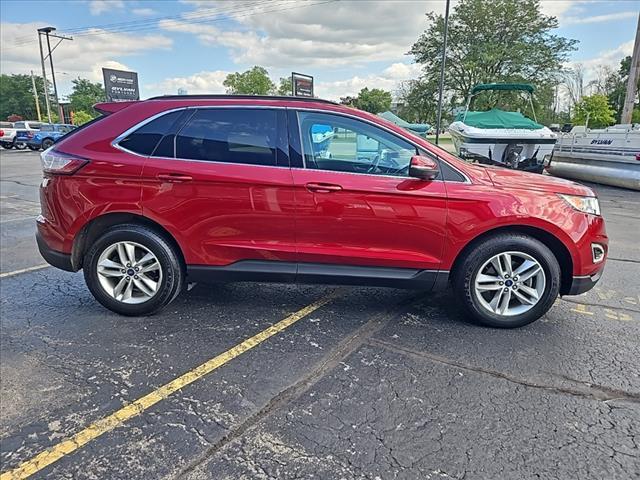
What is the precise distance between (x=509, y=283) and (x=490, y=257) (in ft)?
0.89

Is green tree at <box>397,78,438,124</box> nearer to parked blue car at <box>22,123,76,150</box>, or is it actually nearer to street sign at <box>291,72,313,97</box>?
street sign at <box>291,72,313,97</box>

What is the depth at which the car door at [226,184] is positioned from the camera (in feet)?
11.1

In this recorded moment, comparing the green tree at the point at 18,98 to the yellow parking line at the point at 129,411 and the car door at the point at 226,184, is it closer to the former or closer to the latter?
the car door at the point at 226,184

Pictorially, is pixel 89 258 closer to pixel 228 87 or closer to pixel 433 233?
pixel 433 233

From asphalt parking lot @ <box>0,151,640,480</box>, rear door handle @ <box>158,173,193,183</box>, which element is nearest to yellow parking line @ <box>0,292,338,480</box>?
asphalt parking lot @ <box>0,151,640,480</box>

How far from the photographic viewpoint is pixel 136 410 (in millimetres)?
2479

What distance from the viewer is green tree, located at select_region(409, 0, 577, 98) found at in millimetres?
30281

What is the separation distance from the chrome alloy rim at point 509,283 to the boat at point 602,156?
9.68m

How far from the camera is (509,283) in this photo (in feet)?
11.2

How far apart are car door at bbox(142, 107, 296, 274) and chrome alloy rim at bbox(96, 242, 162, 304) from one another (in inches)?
12.8

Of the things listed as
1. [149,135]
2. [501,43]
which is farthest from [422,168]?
[501,43]

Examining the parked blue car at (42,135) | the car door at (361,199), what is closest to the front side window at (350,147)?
the car door at (361,199)

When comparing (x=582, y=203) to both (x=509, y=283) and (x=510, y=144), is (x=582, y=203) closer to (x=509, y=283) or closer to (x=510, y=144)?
(x=509, y=283)

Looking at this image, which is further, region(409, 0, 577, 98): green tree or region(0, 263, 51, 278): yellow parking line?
region(409, 0, 577, 98): green tree
